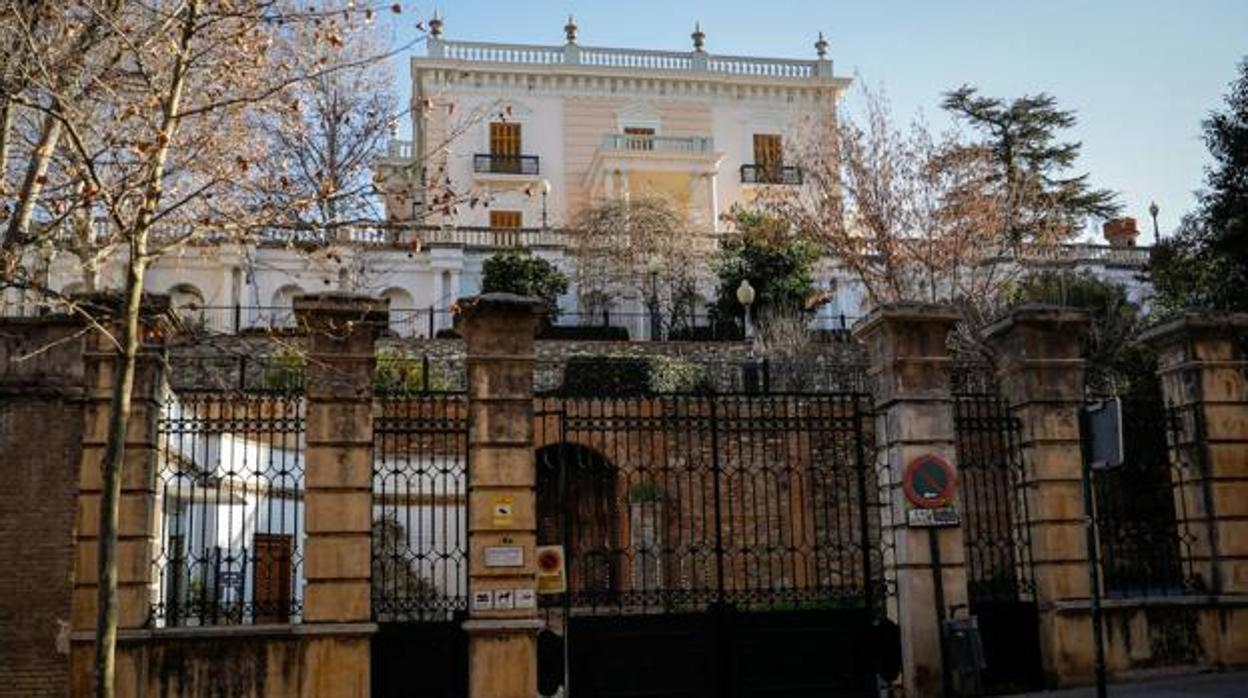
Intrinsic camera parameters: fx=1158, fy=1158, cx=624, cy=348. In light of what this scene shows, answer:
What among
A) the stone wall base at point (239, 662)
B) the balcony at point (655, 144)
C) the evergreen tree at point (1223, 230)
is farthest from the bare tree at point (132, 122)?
the balcony at point (655, 144)

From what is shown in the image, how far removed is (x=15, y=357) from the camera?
1197cm

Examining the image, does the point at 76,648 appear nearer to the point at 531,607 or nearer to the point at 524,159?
the point at 531,607

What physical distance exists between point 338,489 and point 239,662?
179 centimetres

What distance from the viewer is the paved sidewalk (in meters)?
11.2

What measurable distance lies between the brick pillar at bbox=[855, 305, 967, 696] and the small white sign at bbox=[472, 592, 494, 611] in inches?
166

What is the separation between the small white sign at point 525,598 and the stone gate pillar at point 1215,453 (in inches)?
285

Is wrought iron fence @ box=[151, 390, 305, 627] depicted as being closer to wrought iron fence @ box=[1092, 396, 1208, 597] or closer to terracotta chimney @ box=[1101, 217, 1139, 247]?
wrought iron fence @ box=[1092, 396, 1208, 597]

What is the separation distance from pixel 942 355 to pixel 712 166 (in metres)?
31.0

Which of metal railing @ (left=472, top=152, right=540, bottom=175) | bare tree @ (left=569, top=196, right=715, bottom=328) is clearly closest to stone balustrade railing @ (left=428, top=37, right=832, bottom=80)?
metal railing @ (left=472, top=152, right=540, bottom=175)

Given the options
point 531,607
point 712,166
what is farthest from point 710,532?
point 712,166

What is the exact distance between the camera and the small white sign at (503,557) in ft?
36.4

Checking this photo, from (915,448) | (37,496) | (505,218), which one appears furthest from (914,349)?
(505,218)

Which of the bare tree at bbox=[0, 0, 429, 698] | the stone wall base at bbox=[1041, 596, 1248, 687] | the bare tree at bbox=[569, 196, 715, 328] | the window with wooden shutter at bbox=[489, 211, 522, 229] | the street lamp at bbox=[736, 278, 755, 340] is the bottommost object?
the stone wall base at bbox=[1041, 596, 1248, 687]

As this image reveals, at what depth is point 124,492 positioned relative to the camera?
35.6ft
